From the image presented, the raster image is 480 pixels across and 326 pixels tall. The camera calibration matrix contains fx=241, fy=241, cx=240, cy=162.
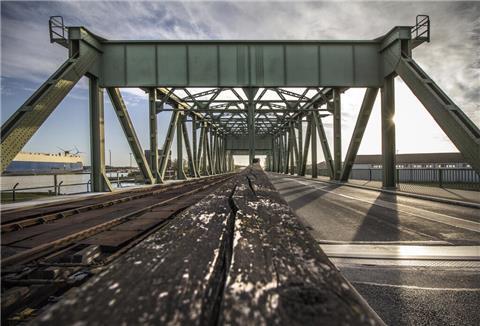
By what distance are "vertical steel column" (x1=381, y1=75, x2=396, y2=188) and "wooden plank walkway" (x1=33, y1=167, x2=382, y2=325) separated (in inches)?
578

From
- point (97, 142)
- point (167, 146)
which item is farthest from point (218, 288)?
point (167, 146)

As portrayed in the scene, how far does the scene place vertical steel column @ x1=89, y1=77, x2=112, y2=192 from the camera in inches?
504

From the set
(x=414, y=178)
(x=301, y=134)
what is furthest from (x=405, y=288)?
(x=301, y=134)

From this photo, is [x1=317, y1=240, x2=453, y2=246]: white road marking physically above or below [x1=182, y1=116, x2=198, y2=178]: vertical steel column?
below

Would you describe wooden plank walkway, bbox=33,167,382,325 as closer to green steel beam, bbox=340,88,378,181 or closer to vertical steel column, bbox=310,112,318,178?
green steel beam, bbox=340,88,378,181

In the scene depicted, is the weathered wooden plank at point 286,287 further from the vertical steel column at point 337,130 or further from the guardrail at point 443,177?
the vertical steel column at point 337,130

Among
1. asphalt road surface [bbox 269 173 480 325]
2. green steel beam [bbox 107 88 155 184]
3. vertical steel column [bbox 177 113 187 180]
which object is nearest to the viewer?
asphalt road surface [bbox 269 173 480 325]

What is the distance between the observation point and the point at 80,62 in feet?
39.7

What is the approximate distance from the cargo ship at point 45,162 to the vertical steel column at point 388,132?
8661 cm

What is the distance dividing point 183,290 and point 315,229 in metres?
4.66

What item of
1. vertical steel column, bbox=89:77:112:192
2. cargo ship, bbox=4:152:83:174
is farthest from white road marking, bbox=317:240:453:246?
cargo ship, bbox=4:152:83:174

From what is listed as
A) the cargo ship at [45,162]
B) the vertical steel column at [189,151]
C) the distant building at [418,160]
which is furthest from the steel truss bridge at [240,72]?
the cargo ship at [45,162]

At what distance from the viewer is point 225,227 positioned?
1.10 m

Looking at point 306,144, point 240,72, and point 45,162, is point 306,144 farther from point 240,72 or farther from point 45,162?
point 45,162
